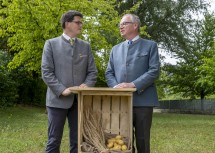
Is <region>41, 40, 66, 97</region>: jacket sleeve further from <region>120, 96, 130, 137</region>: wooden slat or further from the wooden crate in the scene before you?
<region>120, 96, 130, 137</region>: wooden slat

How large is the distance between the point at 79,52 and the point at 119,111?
0.75m

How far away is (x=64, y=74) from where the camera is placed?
4.27 m

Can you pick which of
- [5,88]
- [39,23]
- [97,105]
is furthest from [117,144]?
[5,88]

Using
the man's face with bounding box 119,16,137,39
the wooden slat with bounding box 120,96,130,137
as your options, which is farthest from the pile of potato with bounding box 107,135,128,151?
the man's face with bounding box 119,16,137,39

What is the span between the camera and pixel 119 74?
14.0 ft

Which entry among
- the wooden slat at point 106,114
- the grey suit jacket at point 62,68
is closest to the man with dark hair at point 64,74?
the grey suit jacket at point 62,68

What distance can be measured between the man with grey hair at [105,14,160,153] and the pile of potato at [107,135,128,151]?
0.28 meters

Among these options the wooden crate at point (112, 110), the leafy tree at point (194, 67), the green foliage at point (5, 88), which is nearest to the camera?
the wooden crate at point (112, 110)

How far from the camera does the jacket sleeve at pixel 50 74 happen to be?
417 cm

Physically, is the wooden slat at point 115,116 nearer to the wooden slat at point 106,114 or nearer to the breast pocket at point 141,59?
the wooden slat at point 106,114

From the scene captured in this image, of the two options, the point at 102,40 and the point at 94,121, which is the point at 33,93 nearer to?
the point at 102,40

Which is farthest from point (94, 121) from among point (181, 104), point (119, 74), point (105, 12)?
point (181, 104)

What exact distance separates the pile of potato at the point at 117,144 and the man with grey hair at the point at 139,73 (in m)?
0.28

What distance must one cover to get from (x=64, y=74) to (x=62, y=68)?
7 cm
